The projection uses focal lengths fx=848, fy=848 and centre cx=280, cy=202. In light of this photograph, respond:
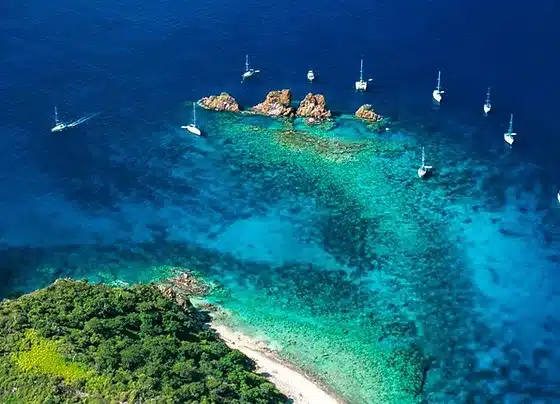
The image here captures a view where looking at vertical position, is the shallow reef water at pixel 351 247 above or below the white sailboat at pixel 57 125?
below

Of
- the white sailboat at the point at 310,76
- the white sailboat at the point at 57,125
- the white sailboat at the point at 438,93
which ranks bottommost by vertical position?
the white sailboat at the point at 57,125

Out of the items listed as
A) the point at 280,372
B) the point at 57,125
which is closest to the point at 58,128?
the point at 57,125

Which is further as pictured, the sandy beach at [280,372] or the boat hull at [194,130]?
the boat hull at [194,130]

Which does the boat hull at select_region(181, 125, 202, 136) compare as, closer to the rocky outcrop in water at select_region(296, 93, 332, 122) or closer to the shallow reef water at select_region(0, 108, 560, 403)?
the shallow reef water at select_region(0, 108, 560, 403)

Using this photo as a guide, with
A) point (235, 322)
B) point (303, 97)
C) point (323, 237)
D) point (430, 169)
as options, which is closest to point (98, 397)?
point (235, 322)

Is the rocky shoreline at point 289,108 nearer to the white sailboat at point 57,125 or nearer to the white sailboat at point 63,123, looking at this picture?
the white sailboat at point 63,123

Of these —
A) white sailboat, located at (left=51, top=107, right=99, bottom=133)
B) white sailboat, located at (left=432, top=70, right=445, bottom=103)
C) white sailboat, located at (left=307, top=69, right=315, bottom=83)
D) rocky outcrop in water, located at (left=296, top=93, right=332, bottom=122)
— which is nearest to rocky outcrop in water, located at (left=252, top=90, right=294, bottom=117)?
rocky outcrop in water, located at (left=296, top=93, right=332, bottom=122)

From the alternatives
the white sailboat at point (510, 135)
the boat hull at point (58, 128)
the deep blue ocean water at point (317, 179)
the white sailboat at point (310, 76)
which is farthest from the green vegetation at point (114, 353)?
the white sailboat at point (310, 76)

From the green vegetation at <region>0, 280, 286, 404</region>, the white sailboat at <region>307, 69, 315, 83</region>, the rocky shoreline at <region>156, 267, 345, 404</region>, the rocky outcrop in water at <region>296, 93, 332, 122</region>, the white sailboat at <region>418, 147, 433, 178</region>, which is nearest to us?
the green vegetation at <region>0, 280, 286, 404</region>
